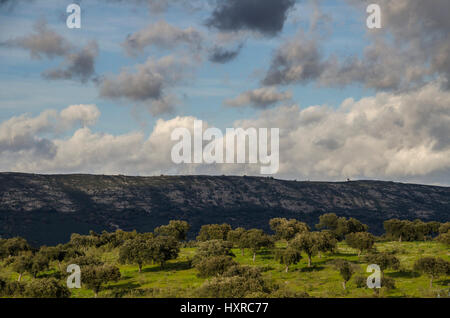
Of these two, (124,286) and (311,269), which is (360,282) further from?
(124,286)

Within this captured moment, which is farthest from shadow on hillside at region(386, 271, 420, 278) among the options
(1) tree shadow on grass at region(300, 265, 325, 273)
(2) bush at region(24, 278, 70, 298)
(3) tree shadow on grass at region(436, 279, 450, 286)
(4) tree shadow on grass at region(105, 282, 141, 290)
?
(2) bush at region(24, 278, 70, 298)

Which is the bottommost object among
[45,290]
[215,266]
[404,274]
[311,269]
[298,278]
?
[311,269]

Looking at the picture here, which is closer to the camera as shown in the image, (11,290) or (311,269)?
(11,290)

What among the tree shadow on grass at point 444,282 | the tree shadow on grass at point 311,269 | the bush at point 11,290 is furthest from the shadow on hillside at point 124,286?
the tree shadow on grass at point 444,282

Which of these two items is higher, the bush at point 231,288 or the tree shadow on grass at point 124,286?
the bush at point 231,288

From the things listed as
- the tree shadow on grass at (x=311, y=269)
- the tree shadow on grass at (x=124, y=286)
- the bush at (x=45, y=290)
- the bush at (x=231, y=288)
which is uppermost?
the bush at (x=231, y=288)

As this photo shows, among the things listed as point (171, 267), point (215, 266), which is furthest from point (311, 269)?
point (171, 267)

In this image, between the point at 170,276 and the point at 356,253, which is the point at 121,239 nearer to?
the point at 170,276

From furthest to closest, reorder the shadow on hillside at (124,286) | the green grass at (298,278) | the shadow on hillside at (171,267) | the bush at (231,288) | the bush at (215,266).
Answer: the shadow on hillside at (171,267) < the bush at (215,266) < the shadow on hillside at (124,286) < the green grass at (298,278) < the bush at (231,288)

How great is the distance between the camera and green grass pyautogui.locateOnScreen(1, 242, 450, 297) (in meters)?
79.7

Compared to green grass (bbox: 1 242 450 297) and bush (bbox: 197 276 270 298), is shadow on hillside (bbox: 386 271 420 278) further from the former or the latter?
bush (bbox: 197 276 270 298)

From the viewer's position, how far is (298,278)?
9444 centimetres

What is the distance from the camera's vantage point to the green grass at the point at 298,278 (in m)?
79.7

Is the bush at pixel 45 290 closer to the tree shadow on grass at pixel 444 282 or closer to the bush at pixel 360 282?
the bush at pixel 360 282
